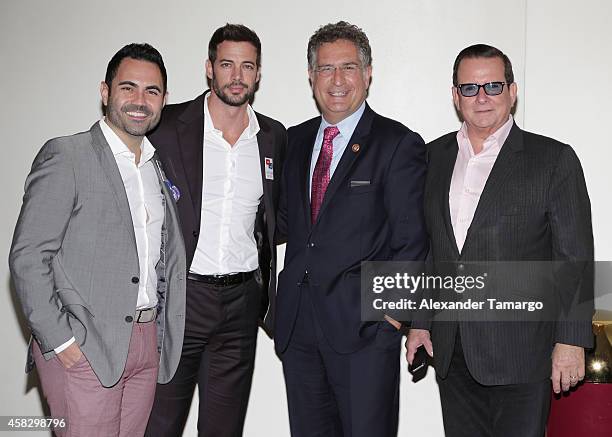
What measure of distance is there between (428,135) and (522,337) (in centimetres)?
152

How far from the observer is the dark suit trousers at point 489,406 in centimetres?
268

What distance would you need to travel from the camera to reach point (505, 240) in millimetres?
2684

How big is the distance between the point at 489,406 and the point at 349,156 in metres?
1.19

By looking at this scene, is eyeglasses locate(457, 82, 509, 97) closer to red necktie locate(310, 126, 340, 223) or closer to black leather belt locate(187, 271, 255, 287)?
red necktie locate(310, 126, 340, 223)

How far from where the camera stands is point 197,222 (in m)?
3.03

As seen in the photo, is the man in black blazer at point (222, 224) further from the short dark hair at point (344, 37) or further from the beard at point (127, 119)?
the beard at point (127, 119)

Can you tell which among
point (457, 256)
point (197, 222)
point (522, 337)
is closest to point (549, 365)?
point (522, 337)

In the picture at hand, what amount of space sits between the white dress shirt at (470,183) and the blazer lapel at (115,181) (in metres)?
1.28

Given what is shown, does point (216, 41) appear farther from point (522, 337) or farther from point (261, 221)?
point (522, 337)

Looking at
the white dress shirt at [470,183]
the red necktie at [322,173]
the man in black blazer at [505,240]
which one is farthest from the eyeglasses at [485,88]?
the red necktie at [322,173]

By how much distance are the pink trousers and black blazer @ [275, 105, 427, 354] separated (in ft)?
2.18

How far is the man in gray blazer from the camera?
2375 mm

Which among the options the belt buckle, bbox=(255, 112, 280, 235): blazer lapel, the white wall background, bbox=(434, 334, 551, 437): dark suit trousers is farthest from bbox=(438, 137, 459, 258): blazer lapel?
the belt buckle

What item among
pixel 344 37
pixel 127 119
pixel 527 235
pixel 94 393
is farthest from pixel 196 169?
pixel 527 235
